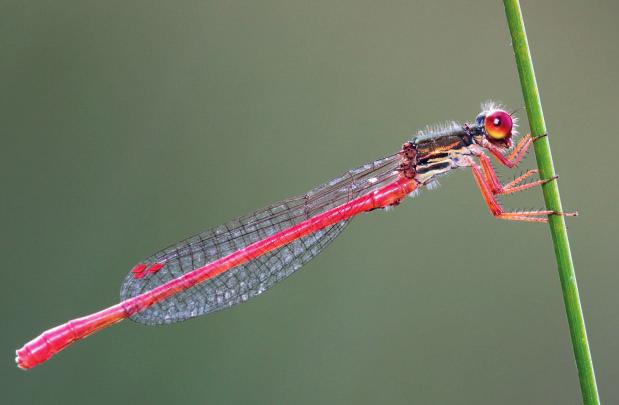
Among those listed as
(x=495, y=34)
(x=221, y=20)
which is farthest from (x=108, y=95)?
(x=495, y=34)

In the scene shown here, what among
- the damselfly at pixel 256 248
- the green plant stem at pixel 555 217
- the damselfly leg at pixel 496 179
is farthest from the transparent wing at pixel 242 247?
the green plant stem at pixel 555 217

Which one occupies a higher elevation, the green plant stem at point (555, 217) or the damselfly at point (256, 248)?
the damselfly at point (256, 248)

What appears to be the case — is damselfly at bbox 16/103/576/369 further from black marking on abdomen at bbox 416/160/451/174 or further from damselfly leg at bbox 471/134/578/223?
damselfly leg at bbox 471/134/578/223

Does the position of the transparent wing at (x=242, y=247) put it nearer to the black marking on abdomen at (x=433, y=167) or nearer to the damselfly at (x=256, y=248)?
the damselfly at (x=256, y=248)

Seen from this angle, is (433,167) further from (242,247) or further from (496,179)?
(242,247)

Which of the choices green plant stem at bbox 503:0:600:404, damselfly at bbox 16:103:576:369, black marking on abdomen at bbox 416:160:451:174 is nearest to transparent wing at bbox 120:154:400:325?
damselfly at bbox 16:103:576:369

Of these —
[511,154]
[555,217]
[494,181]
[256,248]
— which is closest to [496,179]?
[494,181]

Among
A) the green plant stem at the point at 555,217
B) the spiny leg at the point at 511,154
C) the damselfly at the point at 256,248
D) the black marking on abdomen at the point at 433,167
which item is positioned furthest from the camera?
the damselfly at the point at 256,248
